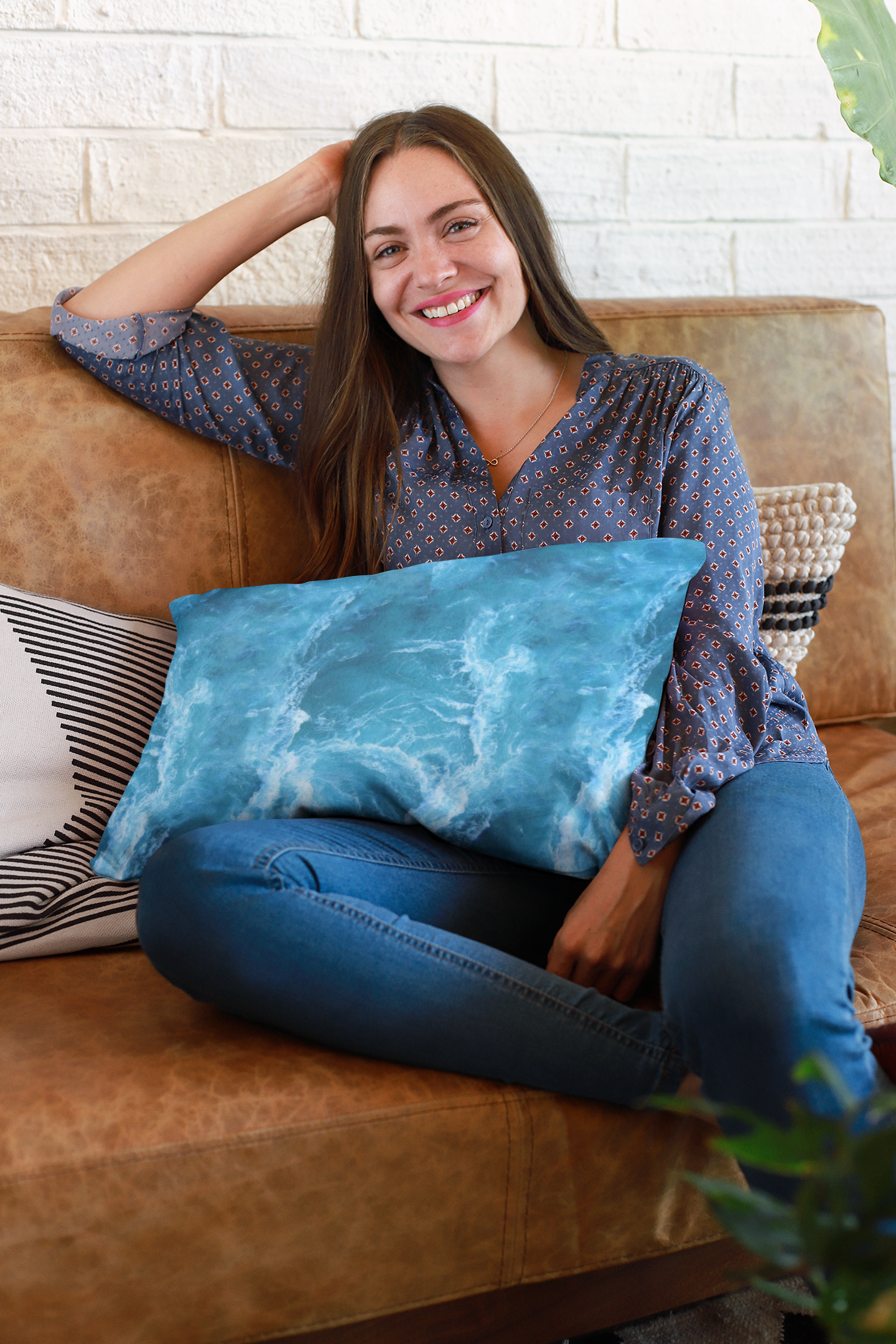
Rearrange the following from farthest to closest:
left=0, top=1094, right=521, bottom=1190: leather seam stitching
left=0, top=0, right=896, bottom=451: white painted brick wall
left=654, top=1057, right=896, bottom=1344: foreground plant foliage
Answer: left=0, top=0, right=896, bottom=451: white painted brick wall
left=0, top=1094, right=521, bottom=1190: leather seam stitching
left=654, top=1057, right=896, bottom=1344: foreground plant foliage

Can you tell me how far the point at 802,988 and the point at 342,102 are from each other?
4.30ft

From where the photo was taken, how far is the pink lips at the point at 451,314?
1142 mm

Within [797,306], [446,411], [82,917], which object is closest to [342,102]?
[446,411]

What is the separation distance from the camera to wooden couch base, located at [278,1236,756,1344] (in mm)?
825

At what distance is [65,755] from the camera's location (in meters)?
1.06

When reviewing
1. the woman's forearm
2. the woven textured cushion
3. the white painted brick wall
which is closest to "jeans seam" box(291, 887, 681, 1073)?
the woven textured cushion

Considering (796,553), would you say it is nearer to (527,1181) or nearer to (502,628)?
(502,628)

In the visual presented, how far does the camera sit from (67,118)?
1.39 m

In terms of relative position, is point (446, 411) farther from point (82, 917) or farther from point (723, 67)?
point (723, 67)

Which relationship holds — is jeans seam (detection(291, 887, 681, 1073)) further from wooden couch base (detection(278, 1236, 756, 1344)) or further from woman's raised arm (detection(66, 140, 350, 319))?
woman's raised arm (detection(66, 140, 350, 319))

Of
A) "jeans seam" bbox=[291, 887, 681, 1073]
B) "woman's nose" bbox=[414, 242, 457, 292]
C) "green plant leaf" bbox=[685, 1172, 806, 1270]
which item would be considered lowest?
"jeans seam" bbox=[291, 887, 681, 1073]

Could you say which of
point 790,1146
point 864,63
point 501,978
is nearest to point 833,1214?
point 790,1146

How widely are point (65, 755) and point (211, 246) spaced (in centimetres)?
62

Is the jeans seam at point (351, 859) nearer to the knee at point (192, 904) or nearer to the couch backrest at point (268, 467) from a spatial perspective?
the knee at point (192, 904)
